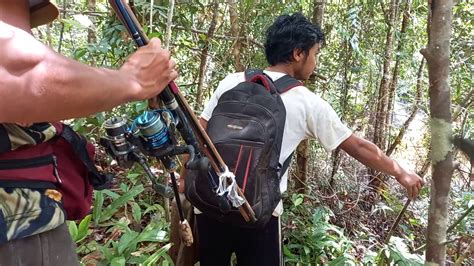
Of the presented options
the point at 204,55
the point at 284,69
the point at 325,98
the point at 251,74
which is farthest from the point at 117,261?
the point at 325,98

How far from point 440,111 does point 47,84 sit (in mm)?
1098

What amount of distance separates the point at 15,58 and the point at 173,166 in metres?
0.70

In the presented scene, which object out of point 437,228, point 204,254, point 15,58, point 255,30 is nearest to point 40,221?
point 15,58

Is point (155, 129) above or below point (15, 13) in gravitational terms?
below

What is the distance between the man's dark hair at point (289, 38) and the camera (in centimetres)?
223

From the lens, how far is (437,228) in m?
1.42

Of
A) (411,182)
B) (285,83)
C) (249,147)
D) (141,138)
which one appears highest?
(285,83)

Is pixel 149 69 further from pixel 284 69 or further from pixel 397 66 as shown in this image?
pixel 397 66

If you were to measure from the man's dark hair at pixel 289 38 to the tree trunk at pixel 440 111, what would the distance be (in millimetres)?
854

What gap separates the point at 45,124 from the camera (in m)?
1.17

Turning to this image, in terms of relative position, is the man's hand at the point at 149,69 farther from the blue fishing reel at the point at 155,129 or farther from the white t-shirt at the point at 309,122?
the white t-shirt at the point at 309,122

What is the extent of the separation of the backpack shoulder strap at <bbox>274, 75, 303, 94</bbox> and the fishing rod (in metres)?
0.62

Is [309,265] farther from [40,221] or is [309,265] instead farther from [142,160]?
[40,221]

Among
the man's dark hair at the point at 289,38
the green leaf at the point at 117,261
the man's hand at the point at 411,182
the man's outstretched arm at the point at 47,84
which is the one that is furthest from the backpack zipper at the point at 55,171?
the man's hand at the point at 411,182
